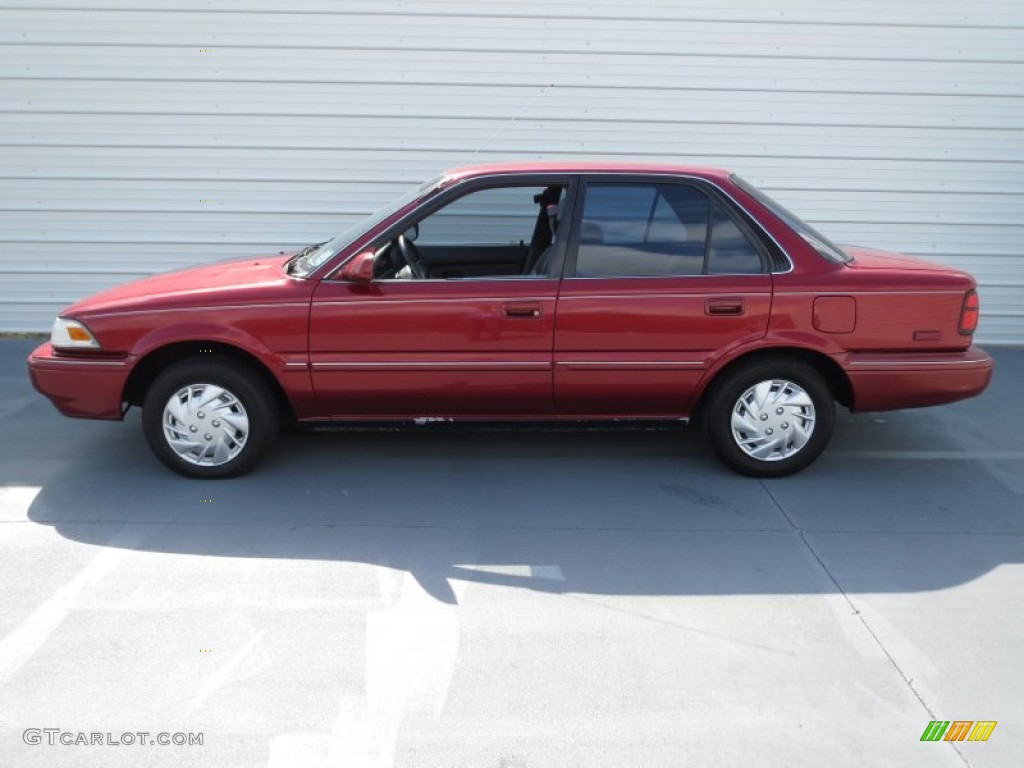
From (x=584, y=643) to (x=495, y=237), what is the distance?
9.50ft

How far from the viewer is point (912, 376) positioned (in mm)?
5113

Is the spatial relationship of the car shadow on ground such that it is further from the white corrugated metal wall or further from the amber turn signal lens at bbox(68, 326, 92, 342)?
the white corrugated metal wall

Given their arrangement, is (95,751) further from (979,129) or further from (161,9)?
(979,129)

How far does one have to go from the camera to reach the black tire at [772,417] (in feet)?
16.9

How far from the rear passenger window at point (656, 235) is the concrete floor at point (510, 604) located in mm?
1103

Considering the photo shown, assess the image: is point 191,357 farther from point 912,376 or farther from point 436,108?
point 912,376

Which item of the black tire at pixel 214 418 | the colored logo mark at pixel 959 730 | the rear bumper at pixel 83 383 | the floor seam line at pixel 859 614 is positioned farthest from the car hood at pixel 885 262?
the rear bumper at pixel 83 383

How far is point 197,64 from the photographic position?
25.0 feet

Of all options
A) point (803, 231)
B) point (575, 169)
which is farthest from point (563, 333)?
point (803, 231)

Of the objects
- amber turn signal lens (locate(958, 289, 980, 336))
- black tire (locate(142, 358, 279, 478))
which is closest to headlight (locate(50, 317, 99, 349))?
black tire (locate(142, 358, 279, 478))

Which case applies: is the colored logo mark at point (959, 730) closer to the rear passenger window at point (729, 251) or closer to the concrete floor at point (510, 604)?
the concrete floor at point (510, 604)

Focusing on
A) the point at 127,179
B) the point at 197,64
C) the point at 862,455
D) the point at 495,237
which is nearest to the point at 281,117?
the point at 197,64

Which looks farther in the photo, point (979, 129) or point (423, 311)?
point (979, 129)

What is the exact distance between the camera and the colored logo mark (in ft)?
10.5
